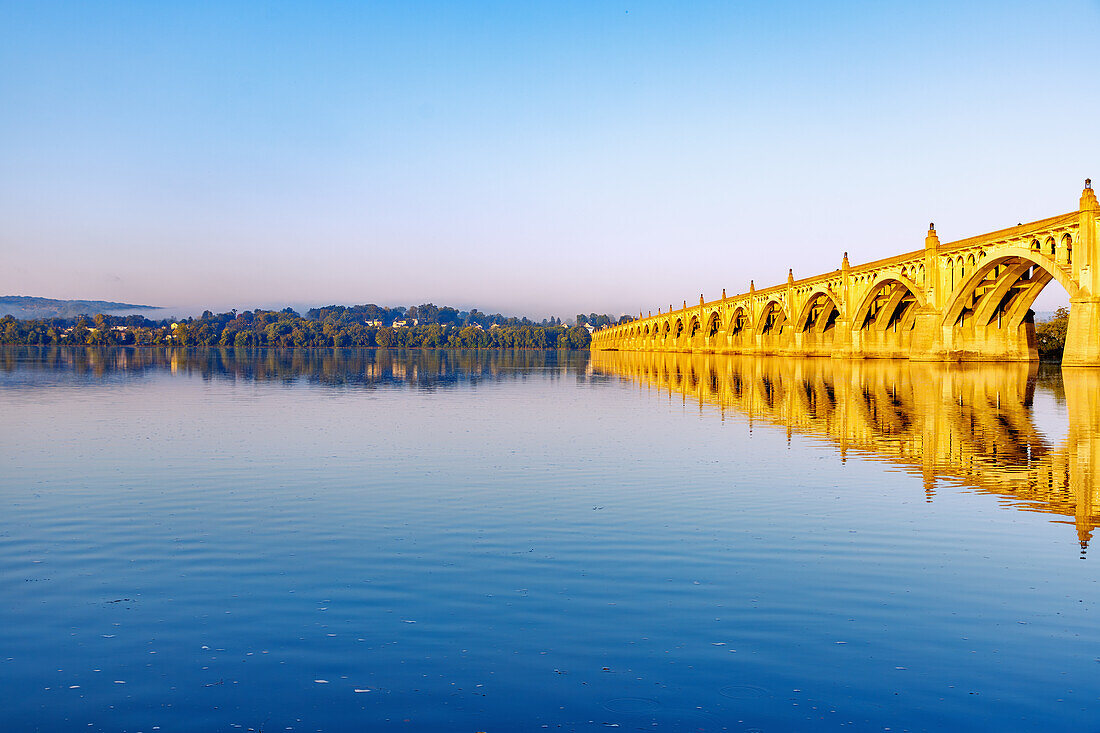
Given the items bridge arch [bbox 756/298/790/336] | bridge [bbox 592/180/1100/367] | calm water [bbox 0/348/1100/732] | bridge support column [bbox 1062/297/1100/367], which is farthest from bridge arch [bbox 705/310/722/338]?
calm water [bbox 0/348/1100/732]

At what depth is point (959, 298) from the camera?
6819cm

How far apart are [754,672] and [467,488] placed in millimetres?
8917

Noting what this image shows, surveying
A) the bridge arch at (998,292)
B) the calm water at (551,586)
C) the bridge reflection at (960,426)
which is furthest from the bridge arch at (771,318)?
the calm water at (551,586)

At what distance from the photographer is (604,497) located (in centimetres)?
1427

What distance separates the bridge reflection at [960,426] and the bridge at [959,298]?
9.49 meters

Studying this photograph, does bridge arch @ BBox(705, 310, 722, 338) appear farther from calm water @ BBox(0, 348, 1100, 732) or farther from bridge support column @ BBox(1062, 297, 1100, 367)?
calm water @ BBox(0, 348, 1100, 732)

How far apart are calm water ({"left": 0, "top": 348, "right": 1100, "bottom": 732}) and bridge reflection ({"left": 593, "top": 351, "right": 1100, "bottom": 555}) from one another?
0.18 m

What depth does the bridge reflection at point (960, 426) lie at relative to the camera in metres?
15.0

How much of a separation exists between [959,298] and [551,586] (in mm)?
67553

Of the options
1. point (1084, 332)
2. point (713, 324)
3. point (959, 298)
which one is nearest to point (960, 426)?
point (1084, 332)

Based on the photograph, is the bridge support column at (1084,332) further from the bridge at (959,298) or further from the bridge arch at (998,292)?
the bridge arch at (998,292)

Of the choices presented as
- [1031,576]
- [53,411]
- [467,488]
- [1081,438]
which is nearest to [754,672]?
[1031,576]

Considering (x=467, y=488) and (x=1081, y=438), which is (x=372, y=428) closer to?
(x=467, y=488)

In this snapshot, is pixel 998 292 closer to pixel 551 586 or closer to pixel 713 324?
pixel 551 586
